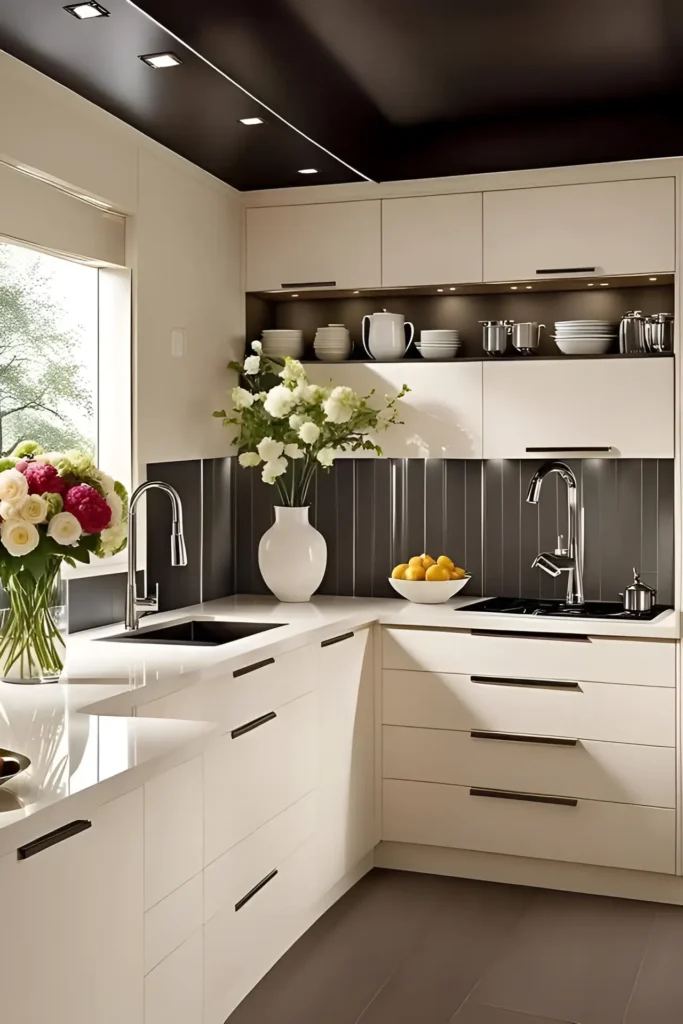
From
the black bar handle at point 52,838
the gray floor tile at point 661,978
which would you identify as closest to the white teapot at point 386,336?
the gray floor tile at point 661,978

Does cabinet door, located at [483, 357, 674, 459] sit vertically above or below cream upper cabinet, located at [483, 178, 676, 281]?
below

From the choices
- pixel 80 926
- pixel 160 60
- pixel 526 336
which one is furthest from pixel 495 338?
pixel 80 926

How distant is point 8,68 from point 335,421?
5.16 feet

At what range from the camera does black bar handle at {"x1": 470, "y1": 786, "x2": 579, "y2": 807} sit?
11.7ft

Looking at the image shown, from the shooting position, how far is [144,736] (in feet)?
6.40

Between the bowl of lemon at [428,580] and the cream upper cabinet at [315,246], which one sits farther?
the cream upper cabinet at [315,246]

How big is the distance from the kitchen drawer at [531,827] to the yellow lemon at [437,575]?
71 cm

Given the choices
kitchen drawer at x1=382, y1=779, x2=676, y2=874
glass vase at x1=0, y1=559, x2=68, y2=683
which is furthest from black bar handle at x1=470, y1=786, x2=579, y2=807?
glass vase at x1=0, y1=559, x2=68, y2=683

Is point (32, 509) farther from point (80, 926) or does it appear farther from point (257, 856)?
point (257, 856)

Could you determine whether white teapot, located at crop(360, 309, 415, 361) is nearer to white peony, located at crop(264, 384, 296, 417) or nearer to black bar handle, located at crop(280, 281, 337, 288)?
black bar handle, located at crop(280, 281, 337, 288)

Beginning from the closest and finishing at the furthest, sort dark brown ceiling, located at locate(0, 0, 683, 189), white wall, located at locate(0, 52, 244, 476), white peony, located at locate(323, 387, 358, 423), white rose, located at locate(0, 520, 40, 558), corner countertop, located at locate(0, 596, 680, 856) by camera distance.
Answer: corner countertop, located at locate(0, 596, 680, 856), white rose, located at locate(0, 520, 40, 558), dark brown ceiling, located at locate(0, 0, 683, 189), white wall, located at locate(0, 52, 244, 476), white peony, located at locate(323, 387, 358, 423)

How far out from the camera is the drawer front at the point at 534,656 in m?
3.49

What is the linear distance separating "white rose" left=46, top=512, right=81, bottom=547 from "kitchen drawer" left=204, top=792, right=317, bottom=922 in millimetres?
842

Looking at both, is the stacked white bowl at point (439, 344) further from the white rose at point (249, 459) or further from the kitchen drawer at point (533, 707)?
the kitchen drawer at point (533, 707)
